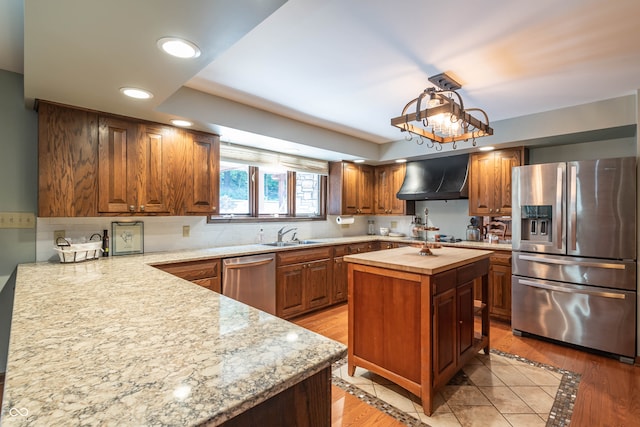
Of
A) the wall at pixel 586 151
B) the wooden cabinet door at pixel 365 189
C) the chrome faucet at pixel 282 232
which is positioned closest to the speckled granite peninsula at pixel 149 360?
the chrome faucet at pixel 282 232

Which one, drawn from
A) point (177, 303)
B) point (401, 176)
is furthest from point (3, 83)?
point (401, 176)

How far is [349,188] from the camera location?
478 centimetres

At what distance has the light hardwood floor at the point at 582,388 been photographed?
76.1 inches

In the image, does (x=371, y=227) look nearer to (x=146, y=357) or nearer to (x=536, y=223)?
(x=536, y=223)

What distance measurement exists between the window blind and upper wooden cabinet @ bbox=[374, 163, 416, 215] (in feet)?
3.35

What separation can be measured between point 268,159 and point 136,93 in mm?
1892

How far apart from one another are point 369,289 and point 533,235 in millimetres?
2099

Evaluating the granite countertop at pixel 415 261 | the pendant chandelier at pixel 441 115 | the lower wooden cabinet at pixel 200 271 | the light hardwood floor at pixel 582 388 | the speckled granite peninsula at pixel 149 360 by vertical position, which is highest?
the pendant chandelier at pixel 441 115

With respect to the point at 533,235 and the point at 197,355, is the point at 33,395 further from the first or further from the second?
the point at 533,235

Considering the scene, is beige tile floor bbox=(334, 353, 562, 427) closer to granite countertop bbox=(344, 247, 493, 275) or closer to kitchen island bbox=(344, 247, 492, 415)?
kitchen island bbox=(344, 247, 492, 415)

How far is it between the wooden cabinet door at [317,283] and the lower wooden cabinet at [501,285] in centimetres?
198

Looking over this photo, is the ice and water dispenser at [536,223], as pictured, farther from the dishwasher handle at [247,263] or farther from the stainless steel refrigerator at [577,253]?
the dishwasher handle at [247,263]

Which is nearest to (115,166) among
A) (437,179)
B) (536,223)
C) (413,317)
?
(413,317)

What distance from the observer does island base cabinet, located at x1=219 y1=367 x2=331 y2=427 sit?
0.74 m
